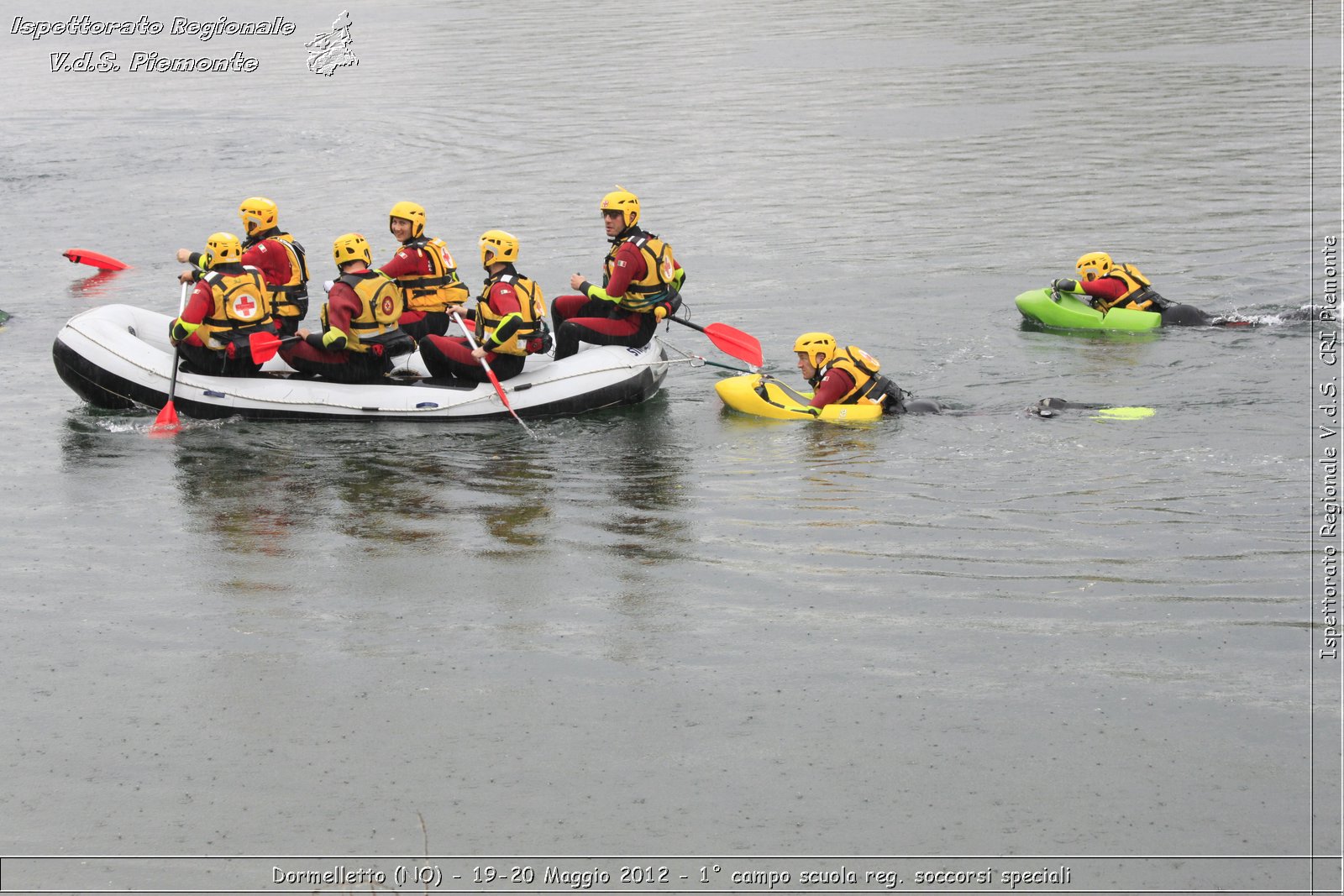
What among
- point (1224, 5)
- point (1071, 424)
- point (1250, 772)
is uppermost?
point (1224, 5)

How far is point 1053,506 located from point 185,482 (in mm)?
6121

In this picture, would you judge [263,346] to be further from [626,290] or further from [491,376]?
[626,290]

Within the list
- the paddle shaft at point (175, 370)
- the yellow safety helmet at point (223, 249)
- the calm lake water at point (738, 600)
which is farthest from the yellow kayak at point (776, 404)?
the paddle shaft at point (175, 370)

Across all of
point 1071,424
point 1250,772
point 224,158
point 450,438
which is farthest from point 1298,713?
point 224,158

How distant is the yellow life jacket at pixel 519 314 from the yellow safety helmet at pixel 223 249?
191cm

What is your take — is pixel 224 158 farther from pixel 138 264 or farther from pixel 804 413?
pixel 804 413

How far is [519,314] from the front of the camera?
11680 millimetres

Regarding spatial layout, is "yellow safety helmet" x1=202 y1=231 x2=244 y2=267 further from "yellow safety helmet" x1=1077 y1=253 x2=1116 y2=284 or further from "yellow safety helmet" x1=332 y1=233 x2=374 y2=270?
"yellow safety helmet" x1=1077 y1=253 x2=1116 y2=284

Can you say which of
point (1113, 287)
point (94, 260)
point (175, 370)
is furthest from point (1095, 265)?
point (94, 260)

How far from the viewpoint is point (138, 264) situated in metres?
18.7

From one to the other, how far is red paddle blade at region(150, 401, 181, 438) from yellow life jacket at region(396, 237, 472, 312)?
2.07m

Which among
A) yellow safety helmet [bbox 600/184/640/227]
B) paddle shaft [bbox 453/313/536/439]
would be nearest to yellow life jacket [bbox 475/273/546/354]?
paddle shaft [bbox 453/313/536/439]

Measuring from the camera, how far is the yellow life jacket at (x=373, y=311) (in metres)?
11.7

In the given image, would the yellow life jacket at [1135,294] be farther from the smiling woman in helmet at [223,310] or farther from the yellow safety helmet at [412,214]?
the smiling woman in helmet at [223,310]
